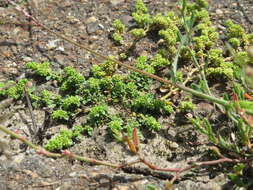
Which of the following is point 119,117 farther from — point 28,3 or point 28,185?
point 28,3

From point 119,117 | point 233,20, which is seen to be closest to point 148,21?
point 233,20

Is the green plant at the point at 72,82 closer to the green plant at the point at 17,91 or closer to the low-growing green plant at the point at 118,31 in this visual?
the green plant at the point at 17,91

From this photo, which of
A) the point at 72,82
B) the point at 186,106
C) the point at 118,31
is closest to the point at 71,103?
the point at 72,82

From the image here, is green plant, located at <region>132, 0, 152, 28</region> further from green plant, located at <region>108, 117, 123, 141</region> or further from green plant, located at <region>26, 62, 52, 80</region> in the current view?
green plant, located at <region>108, 117, 123, 141</region>

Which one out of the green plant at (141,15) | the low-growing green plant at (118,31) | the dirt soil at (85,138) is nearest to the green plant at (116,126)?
the dirt soil at (85,138)

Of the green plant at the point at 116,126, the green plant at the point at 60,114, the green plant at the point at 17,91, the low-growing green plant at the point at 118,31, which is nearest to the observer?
the green plant at the point at 116,126

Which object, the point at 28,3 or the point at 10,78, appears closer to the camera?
the point at 10,78

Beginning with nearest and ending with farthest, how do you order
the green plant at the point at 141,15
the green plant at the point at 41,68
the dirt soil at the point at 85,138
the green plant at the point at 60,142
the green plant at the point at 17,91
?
1. the dirt soil at the point at 85,138
2. the green plant at the point at 60,142
3. the green plant at the point at 17,91
4. the green plant at the point at 41,68
5. the green plant at the point at 141,15

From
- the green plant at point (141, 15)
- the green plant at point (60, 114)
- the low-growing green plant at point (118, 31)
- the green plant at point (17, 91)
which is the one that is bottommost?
the green plant at point (60, 114)
